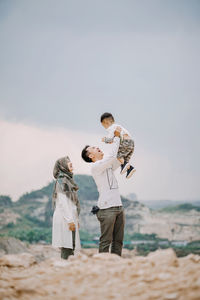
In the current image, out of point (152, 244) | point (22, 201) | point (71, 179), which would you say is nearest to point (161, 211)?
point (152, 244)

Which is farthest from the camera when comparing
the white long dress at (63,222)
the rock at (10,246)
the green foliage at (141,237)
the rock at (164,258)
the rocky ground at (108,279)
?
the green foliage at (141,237)

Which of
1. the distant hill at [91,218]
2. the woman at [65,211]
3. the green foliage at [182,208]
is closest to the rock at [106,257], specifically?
the woman at [65,211]

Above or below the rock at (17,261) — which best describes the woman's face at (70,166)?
above

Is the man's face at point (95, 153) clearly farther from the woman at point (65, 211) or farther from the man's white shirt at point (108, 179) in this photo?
the woman at point (65, 211)

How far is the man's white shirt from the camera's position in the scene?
14.1 ft

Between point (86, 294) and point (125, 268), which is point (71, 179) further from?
point (86, 294)

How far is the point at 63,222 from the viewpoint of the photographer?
5047mm

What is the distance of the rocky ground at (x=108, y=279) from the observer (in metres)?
2.98

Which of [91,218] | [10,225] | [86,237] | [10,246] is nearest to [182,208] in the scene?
[91,218]

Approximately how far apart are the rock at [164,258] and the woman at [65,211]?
154 centimetres

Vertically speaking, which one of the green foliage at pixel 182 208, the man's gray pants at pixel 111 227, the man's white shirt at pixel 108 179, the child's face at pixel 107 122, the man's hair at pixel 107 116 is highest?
the green foliage at pixel 182 208

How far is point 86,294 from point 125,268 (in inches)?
22.6

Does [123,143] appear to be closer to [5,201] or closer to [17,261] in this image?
[17,261]

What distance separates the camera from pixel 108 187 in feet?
14.3
